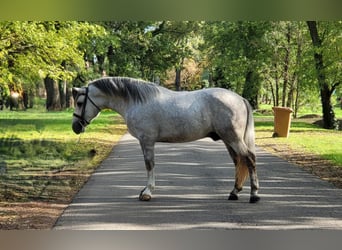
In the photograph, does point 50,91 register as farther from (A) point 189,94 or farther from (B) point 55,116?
(A) point 189,94

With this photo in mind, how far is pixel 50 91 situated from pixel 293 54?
2853 mm

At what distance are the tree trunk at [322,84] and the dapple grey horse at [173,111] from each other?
1.98 metres

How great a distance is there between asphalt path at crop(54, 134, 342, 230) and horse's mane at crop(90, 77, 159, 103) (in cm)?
83

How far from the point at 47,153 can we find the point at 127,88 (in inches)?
72.3

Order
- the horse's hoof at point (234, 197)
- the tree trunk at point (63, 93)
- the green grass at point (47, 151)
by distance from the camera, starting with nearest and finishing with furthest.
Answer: the horse's hoof at point (234, 197), the tree trunk at point (63, 93), the green grass at point (47, 151)

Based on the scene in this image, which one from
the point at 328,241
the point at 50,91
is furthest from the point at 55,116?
the point at 328,241

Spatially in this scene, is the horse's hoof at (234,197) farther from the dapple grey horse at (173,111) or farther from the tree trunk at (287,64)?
the tree trunk at (287,64)

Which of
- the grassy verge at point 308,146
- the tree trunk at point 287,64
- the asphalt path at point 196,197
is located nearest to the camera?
the asphalt path at point 196,197

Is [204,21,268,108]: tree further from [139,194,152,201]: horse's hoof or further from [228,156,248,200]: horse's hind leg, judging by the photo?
[139,194,152,201]: horse's hoof

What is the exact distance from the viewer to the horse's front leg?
13.5 feet

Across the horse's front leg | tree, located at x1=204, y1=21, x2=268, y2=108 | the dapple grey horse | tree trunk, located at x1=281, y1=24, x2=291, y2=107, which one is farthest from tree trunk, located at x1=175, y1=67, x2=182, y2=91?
tree trunk, located at x1=281, y1=24, x2=291, y2=107

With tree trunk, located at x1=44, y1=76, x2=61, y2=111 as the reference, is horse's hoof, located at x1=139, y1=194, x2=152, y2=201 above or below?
below

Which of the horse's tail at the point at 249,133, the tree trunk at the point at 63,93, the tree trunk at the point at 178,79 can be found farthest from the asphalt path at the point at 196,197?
the tree trunk at the point at 63,93

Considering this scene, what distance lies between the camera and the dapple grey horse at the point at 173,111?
4.05m
